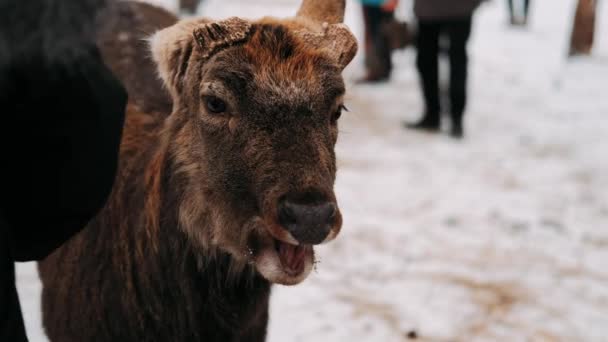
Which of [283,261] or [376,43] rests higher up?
[283,261]

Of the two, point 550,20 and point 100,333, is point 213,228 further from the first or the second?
point 550,20

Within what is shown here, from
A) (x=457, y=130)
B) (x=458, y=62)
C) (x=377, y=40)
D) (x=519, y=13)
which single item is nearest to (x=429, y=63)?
(x=458, y=62)

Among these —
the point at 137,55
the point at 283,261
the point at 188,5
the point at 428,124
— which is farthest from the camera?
the point at 188,5

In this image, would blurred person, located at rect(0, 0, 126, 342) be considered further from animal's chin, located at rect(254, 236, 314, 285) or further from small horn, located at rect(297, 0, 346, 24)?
small horn, located at rect(297, 0, 346, 24)

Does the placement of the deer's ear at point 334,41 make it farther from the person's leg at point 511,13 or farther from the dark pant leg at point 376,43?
the person's leg at point 511,13

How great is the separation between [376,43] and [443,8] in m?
2.62

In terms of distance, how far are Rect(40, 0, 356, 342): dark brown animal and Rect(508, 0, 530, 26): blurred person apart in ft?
37.8

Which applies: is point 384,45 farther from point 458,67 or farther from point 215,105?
point 215,105

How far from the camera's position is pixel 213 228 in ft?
7.39

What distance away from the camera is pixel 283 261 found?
2021 millimetres

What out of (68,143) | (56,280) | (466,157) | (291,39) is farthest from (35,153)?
(466,157)

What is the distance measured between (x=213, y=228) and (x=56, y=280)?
1.09 m

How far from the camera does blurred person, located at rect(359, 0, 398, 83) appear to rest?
891 centimetres

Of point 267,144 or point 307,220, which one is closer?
point 307,220
